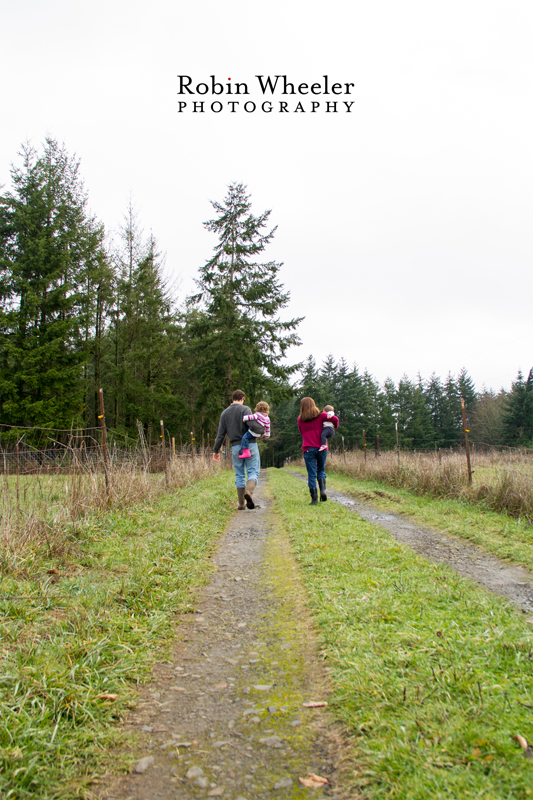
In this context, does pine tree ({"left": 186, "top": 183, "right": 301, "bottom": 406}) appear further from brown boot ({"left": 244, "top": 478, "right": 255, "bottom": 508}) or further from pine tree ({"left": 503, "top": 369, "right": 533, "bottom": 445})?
pine tree ({"left": 503, "top": 369, "right": 533, "bottom": 445})

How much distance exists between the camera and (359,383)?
6319cm

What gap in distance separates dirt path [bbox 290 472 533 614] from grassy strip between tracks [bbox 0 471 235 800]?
2.55m

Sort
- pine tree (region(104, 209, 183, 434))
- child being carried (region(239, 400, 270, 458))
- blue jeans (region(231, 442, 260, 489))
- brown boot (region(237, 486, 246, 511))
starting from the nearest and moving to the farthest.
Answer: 1. child being carried (region(239, 400, 270, 458))
2. blue jeans (region(231, 442, 260, 489))
3. brown boot (region(237, 486, 246, 511))
4. pine tree (region(104, 209, 183, 434))

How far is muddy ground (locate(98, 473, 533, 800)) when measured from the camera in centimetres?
171

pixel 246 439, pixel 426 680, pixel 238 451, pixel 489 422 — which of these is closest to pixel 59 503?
pixel 238 451

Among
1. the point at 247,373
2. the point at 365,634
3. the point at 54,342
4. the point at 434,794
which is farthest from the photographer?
A: the point at 247,373

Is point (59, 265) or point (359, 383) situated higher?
point (59, 265)

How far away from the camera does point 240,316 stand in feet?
87.5

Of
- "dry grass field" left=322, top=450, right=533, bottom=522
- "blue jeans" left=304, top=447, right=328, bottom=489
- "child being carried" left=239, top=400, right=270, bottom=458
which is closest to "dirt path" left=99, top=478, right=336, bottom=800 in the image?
"child being carried" left=239, top=400, right=270, bottom=458

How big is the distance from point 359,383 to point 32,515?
6059 centimetres

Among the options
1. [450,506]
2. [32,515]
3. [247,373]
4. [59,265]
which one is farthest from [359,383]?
[32,515]

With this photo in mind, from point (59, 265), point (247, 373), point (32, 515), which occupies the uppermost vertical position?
point (59, 265)

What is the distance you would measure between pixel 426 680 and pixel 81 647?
1.87 m

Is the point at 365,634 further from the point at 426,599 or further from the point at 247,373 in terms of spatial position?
the point at 247,373
